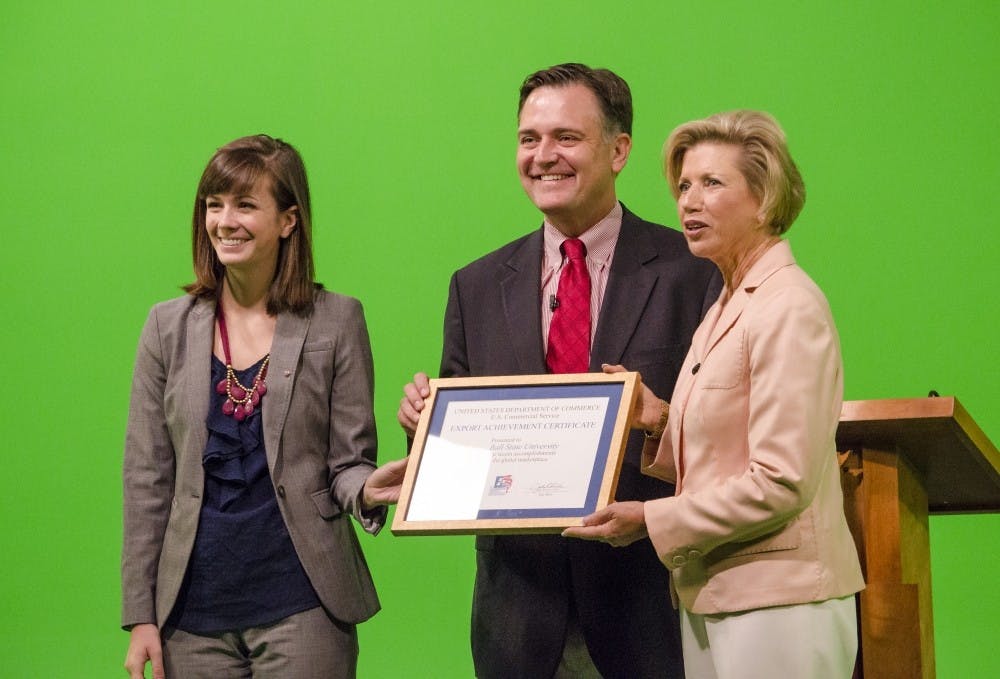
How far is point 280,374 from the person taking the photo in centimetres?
265

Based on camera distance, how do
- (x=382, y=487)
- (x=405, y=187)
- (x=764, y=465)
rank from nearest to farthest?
(x=764, y=465) < (x=382, y=487) < (x=405, y=187)

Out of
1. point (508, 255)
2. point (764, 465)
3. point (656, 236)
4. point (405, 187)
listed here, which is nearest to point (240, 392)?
point (508, 255)

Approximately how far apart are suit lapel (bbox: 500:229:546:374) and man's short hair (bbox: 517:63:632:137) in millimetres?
257

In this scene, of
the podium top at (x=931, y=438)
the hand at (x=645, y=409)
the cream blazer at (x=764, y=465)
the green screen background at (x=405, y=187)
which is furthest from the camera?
the green screen background at (x=405, y=187)

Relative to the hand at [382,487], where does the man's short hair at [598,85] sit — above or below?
above

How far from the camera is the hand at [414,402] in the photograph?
2.57 meters

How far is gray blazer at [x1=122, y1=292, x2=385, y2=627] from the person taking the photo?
8.52 ft

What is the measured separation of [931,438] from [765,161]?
519 mm

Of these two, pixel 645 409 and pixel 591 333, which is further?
pixel 591 333

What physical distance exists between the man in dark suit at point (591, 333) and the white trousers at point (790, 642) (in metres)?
0.45

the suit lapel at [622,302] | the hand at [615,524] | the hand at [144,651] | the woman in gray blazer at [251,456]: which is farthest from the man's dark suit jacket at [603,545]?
the hand at [144,651]

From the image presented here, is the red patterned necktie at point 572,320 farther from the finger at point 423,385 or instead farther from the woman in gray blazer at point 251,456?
the woman in gray blazer at point 251,456

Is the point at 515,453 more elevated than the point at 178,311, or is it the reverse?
the point at 178,311

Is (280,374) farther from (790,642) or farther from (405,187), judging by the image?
(405,187)
